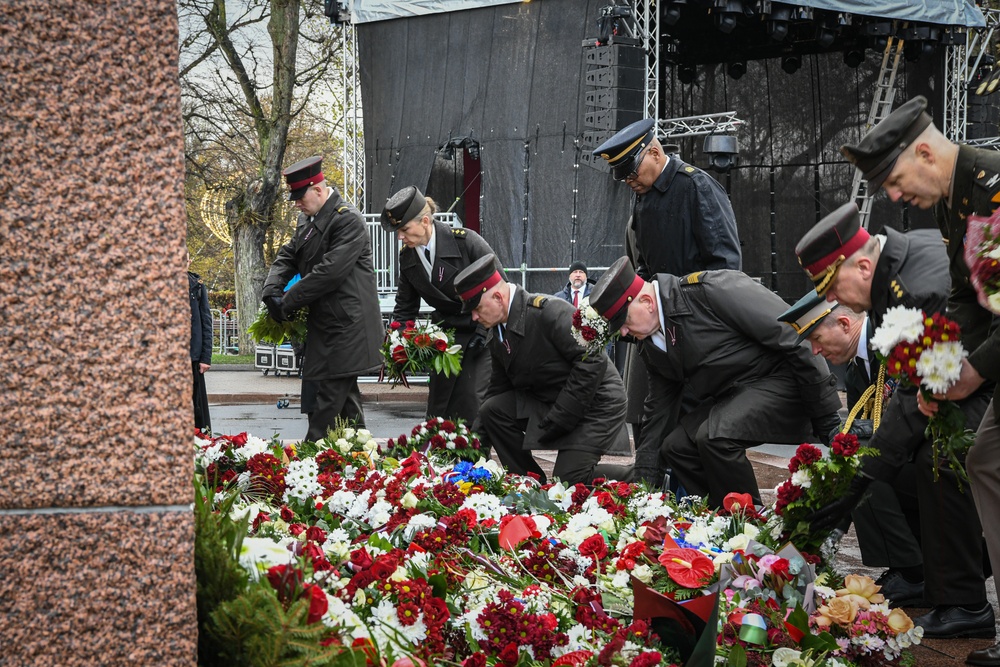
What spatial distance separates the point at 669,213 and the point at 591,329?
107 cm

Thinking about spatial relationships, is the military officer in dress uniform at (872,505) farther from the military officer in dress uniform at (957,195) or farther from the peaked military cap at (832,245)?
the military officer in dress uniform at (957,195)

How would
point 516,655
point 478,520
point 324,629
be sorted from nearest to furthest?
point 324,629
point 516,655
point 478,520

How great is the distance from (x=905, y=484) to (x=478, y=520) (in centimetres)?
165

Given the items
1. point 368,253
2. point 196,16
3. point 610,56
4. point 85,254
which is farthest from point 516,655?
point 196,16

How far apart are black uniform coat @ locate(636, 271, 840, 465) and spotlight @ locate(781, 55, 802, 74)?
13787 millimetres

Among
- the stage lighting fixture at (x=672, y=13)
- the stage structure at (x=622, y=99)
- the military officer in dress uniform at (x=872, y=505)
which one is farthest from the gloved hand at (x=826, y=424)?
the stage lighting fixture at (x=672, y=13)

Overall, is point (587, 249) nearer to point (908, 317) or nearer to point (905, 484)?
point (905, 484)

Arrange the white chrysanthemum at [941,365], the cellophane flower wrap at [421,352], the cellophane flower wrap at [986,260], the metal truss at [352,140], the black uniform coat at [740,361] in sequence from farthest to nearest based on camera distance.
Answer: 1. the metal truss at [352,140]
2. the cellophane flower wrap at [421,352]
3. the black uniform coat at [740,361]
4. the white chrysanthemum at [941,365]
5. the cellophane flower wrap at [986,260]

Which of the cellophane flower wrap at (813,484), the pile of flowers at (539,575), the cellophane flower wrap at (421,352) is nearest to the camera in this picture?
the pile of flowers at (539,575)

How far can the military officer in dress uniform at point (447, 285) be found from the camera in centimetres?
720

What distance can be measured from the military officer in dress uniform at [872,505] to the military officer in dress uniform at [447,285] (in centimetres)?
281

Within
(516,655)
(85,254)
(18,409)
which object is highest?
(85,254)

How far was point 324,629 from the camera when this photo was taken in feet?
7.09

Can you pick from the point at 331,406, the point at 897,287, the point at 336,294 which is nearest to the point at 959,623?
the point at 897,287
